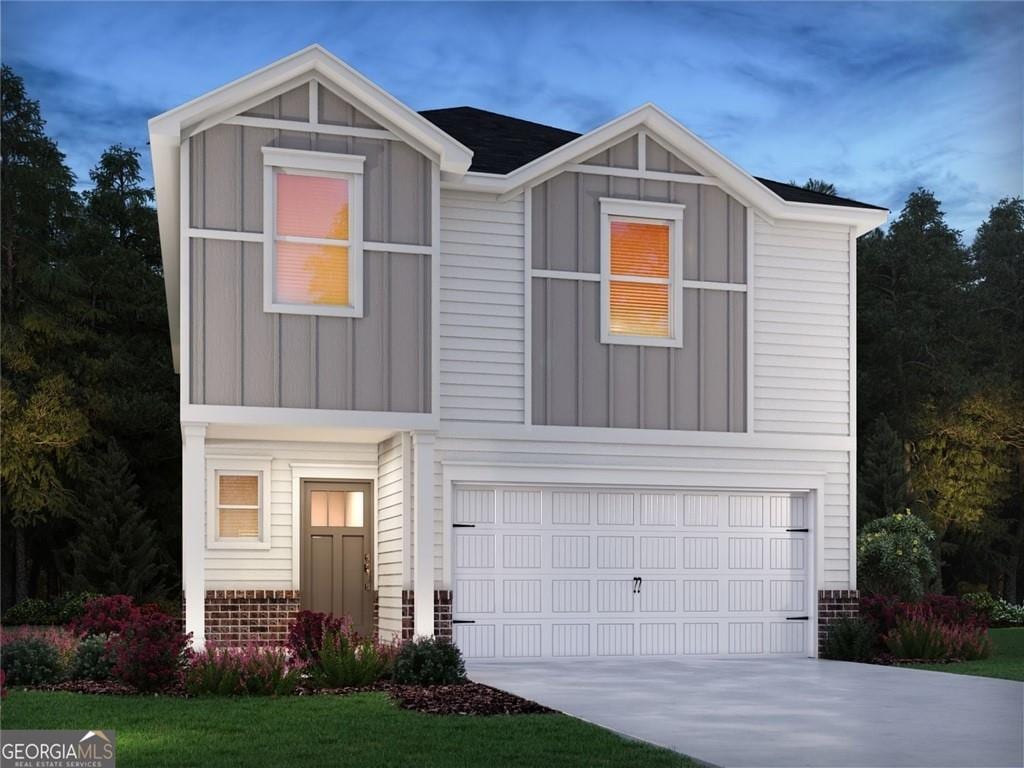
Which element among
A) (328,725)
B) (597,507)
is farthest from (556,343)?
(328,725)

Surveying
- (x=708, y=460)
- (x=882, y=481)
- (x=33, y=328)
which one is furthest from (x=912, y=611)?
(x=33, y=328)

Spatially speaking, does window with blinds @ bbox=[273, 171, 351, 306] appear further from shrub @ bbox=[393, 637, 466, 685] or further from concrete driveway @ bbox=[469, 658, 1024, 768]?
concrete driveway @ bbox=[469, 658, 1024, 768]

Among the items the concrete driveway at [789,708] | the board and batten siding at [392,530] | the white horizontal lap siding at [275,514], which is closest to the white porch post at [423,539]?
the board and batten siding at [392,530]

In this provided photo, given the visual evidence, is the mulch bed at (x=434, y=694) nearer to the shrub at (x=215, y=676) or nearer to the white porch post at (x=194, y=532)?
the shrub at (x=215, y=676)

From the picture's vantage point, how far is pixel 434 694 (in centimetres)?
1259

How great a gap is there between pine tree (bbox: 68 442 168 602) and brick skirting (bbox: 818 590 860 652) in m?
15.2

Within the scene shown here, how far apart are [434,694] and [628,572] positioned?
5402mm

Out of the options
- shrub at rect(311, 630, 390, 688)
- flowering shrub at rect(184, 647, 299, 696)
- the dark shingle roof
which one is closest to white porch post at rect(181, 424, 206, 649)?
shrub at rect(311, 630, 390, 688)

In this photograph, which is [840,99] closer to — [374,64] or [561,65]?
[561,65]

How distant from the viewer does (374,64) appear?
3416 cm

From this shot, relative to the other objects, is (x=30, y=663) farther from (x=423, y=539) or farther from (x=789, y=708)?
(x=789, y=708)

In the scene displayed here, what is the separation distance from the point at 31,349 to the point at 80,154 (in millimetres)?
5800

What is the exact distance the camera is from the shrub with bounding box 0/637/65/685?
44.2ft

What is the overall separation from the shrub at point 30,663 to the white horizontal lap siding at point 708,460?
4689mm
